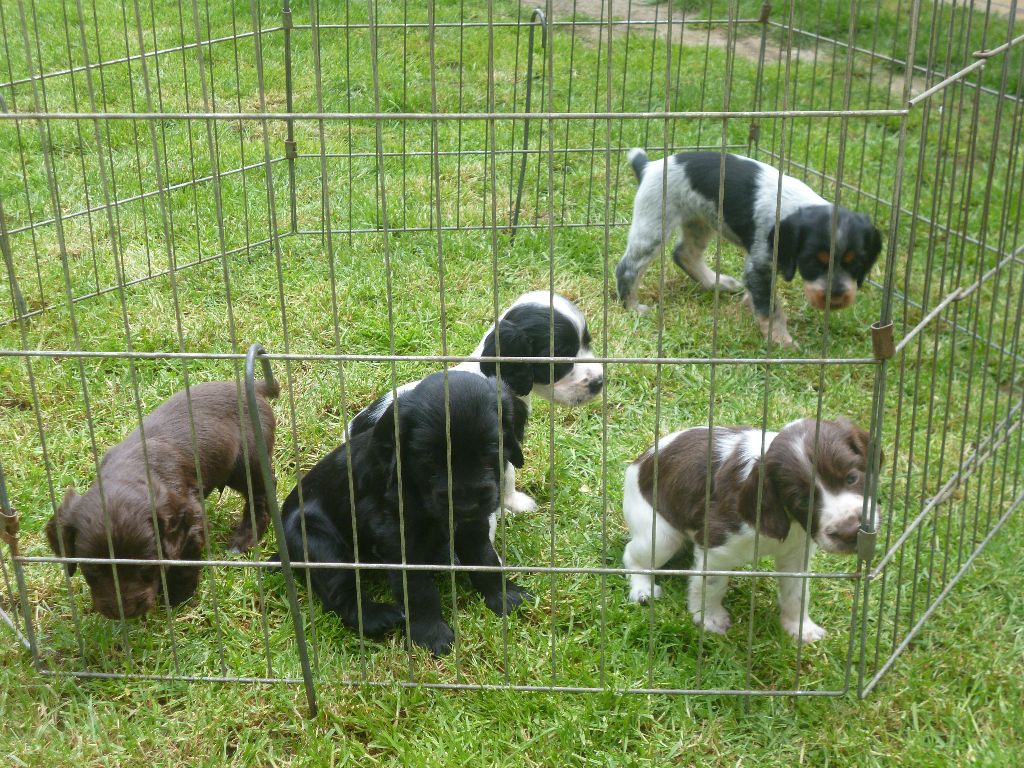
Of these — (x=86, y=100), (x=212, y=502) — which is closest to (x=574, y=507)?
(x=212, y=502)

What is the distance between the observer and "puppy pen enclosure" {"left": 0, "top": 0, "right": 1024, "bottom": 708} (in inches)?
116

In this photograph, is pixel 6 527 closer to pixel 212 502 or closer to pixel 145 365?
pixel 212 502

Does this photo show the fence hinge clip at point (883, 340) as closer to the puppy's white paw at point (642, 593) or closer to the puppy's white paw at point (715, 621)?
the puppy's white paw at point (715, 621)

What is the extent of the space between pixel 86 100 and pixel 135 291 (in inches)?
117

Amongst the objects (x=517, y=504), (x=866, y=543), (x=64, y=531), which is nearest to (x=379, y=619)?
(x=517, y=504)

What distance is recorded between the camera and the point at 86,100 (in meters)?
7.61

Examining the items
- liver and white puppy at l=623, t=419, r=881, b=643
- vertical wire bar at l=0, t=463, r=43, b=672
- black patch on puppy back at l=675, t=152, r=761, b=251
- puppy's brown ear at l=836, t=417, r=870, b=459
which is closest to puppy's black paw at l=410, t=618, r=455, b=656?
liver and white puppy at l=623, t=419, r=881, b=643

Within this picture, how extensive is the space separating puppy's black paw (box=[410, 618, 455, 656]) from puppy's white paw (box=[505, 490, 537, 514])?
695 millimetres

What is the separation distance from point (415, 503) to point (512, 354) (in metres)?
0.85

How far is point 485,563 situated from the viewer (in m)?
3.33

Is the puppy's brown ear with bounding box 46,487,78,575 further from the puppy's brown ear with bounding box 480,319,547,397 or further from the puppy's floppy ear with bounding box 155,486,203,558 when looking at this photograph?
the puppy's brown ear with bounding box 480,319,547,397

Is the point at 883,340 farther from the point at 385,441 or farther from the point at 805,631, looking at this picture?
the point at 385,441

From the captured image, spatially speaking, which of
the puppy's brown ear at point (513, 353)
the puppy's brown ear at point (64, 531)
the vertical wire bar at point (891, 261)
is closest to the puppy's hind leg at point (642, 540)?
the puppy's brown ear at point (513, 353)

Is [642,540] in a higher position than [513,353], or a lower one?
lower
